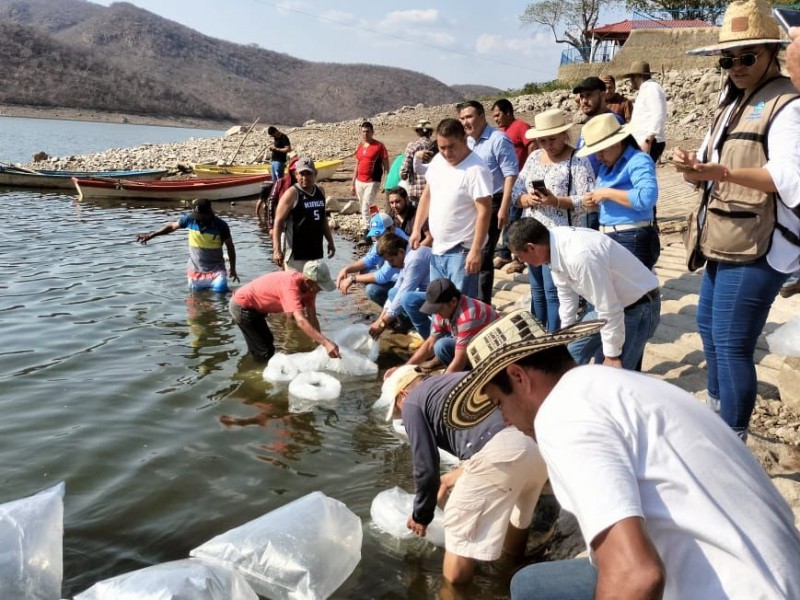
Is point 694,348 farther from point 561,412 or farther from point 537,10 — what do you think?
point 537,10

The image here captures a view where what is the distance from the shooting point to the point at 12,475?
4582mm

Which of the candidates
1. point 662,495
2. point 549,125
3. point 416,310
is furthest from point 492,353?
point 416,310

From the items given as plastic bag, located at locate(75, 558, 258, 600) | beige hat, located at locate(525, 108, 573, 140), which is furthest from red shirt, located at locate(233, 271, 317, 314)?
plastic bag, located at locate(75, 558, 258, 600)

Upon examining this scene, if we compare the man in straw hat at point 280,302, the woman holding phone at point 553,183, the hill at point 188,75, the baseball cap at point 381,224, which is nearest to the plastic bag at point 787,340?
the woman holding phone at point 553,183

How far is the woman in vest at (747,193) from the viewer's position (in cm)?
306

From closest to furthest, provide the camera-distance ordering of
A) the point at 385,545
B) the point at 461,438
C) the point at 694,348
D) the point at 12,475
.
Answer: the point at 461,438 → the point at 385,545 → the point at 12,475 → the point at 694,348

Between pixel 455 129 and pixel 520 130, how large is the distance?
130 inches

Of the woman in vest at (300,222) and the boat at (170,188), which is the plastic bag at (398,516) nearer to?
the woman in vest at (300,222)

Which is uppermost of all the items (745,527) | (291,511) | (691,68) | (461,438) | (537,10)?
(537,10)

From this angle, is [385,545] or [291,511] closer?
[291,511]

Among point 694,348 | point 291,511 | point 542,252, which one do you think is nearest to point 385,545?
point 291,511

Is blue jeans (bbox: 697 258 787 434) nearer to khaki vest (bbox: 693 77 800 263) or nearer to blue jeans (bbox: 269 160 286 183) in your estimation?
khaki vest (bbox: 693 77 800 263)

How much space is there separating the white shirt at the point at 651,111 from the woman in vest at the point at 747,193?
3.05 metres

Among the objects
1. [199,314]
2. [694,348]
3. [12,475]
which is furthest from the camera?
[199,314]
